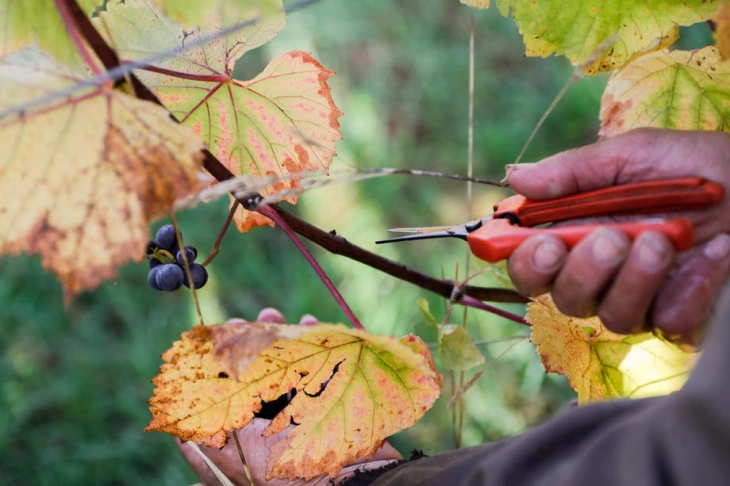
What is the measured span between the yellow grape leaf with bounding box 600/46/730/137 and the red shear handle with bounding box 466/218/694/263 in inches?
12.7

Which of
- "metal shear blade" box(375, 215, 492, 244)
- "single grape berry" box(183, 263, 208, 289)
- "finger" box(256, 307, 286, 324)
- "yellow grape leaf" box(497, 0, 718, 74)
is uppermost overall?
"yellow grape leaf" box(497, 0, 718, 74)

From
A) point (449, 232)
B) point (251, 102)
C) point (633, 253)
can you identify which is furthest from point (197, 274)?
point (633, 253)

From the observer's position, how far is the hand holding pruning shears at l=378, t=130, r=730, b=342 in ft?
2.36

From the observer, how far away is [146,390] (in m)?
1.86

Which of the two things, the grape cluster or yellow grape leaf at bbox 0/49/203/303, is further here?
the grape cluster

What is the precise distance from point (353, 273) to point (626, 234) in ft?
4.56

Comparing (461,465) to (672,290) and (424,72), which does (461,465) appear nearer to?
(672,290)

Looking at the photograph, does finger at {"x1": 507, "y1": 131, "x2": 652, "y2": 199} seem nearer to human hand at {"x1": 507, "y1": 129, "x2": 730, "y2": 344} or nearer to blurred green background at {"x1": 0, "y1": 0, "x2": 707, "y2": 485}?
human hand at {"x1": 507, "y1": 129, "x2": 730, "y2": 344}

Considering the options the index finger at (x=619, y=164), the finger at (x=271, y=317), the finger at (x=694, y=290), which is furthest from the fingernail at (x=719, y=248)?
the finger at (x=271, y=317)

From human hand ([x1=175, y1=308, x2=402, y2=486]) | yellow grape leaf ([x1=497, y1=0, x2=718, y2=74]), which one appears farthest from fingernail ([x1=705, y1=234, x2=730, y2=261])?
human hand ([x1=175, y1=308, x2=402, y2=486])

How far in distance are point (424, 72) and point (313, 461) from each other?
186 cm

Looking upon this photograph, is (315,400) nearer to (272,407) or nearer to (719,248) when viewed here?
(272,407)

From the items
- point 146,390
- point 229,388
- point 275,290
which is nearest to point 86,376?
point 146,390

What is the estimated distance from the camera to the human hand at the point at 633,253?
2.36 ft
